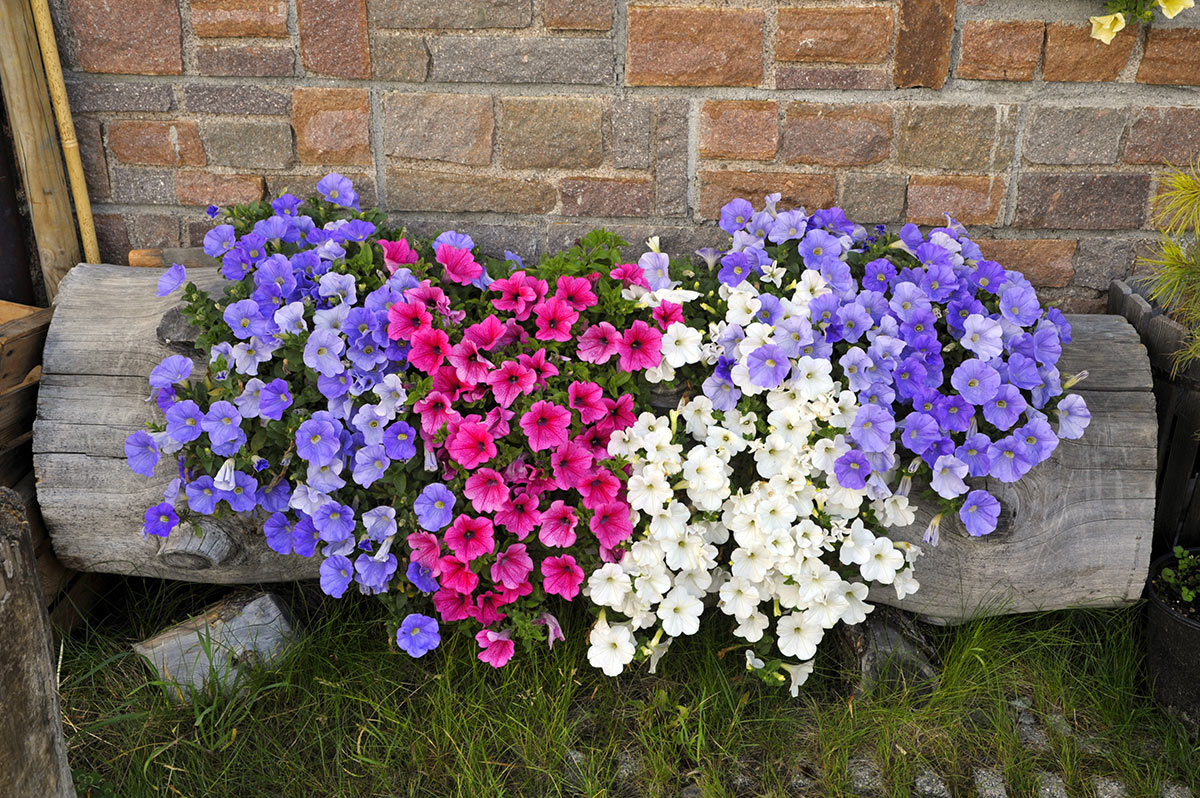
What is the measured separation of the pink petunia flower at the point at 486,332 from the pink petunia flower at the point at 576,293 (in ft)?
0.49

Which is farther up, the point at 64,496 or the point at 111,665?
the point at 64,496

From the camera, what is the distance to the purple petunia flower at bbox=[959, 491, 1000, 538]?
1.82m

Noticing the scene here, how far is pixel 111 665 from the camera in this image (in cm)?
211

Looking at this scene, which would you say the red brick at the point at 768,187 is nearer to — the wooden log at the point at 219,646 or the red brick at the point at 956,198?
the red brick at the point at 956,198

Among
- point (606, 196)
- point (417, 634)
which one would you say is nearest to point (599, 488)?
point (417, 634)

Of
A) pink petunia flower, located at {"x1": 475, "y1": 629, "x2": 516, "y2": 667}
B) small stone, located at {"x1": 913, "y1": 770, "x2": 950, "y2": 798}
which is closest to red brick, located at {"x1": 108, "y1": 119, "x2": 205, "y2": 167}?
pink petunia flower, located at {"x1": 475, "y1": 629, "x2": 516, "y2": 667}

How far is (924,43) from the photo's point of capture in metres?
2.17

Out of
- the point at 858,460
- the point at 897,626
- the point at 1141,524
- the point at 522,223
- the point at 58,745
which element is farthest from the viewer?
the point at 522,223

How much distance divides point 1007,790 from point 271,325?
1881 mm

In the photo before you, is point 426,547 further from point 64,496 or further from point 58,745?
point 64,496

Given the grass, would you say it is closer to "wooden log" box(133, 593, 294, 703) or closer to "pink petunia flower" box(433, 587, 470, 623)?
"wooden log" box(133, 593, 294, 703)

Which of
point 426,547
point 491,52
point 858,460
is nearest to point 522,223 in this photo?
point 491,52

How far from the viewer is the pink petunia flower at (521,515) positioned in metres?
1.78

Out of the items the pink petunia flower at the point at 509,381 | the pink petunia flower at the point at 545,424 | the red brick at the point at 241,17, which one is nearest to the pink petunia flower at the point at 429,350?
the pink petunia flower at the point at 509,381
